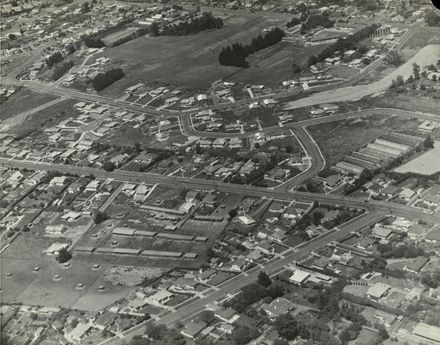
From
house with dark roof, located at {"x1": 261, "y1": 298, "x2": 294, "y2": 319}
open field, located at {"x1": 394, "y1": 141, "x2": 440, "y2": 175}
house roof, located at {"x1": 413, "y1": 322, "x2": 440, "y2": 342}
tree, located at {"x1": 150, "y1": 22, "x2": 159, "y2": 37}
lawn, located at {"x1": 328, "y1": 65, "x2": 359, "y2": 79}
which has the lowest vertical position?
house roof, located at {"x1": 413, "y1": 322, "x2": 440, "y2": 342}

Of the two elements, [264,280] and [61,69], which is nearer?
[264,280]

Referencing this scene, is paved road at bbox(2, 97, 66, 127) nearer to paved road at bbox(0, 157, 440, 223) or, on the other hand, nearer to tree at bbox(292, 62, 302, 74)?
paved road at bbox(0, 157, 440, 223)

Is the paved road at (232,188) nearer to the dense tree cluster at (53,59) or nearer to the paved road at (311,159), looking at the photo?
the paved road at (311,159)

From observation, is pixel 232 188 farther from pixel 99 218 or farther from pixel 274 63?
pixel 274 63

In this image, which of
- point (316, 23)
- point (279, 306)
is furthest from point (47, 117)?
point (279, 306)

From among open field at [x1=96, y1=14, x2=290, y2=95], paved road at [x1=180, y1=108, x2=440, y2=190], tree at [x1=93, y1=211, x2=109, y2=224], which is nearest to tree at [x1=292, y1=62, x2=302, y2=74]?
open field at [x1=96, y1=14, x2=290, y2=95]
